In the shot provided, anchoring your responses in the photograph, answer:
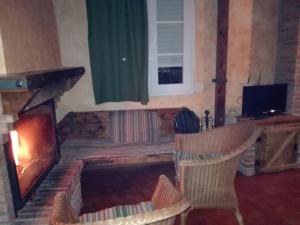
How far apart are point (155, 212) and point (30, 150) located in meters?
1.76

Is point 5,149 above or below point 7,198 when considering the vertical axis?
above

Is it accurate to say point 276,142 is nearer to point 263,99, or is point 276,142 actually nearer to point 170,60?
point 263,99

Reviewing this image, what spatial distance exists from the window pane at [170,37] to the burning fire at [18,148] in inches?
86.7

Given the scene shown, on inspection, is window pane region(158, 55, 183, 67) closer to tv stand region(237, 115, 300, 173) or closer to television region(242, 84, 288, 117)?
television region(242, 84, 288, 117)

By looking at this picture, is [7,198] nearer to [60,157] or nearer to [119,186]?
[60,157]

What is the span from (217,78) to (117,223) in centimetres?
305

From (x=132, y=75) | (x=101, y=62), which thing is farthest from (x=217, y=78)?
(x=101, y=62)

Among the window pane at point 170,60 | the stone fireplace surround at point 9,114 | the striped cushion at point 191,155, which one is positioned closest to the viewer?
the stone fireplace surround at point 9,114

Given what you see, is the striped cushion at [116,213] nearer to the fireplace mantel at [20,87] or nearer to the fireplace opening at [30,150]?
the fireplace opening at [30,150]

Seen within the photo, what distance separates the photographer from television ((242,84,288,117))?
144 inches

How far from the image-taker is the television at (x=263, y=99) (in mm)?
3668

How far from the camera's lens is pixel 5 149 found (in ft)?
6.33

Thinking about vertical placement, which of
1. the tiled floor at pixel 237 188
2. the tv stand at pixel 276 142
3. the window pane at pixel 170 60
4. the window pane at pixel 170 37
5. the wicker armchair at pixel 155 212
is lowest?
the tiled floor at pixel 237 188

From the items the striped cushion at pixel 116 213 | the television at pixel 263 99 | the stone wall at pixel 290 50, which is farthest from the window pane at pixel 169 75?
the striped cushion at pixel 116 213
